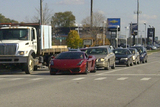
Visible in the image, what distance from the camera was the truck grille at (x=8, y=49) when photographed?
19297 mm

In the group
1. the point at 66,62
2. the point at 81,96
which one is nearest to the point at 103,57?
the point at 66,62

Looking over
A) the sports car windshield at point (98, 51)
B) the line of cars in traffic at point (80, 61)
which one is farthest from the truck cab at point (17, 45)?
the sports car windshield at point (98, 51)

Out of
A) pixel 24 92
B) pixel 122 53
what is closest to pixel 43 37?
pixel 122 53

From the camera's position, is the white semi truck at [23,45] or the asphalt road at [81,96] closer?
the asphalt road at [81,96]

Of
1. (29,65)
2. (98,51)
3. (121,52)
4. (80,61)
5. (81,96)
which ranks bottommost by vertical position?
(81,96)

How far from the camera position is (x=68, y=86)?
43.9 feet

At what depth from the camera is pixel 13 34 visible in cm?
2047

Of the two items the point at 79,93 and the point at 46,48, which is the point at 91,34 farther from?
the point at 79,93

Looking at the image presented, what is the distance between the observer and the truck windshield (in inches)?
802

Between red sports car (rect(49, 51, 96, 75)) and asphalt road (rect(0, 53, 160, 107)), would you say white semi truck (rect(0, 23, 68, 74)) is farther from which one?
asphalt road (rect(0, 53, 160, 107))

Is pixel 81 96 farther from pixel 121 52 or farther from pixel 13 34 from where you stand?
pixel 121 52

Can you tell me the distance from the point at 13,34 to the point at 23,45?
1.29 m

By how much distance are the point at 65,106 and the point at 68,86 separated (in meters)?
4.27

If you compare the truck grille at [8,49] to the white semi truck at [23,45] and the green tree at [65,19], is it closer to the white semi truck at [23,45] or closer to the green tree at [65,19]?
the white semi truck at [23,45]
